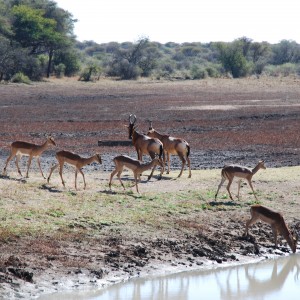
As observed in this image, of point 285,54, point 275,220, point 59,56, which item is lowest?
point 275,220

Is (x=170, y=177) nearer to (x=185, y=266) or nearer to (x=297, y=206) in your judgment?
(x=297, y=206)

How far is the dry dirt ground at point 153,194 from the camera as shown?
13070 millimetres

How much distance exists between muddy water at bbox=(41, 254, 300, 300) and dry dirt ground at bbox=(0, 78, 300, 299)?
0.26 m

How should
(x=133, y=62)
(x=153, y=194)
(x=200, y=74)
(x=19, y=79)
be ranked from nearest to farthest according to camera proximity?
(x=153, y=194)
(x=19, y=79)
(x=200, y=74)
(x=133, y=62)

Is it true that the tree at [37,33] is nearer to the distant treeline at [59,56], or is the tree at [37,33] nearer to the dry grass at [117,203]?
the distant treeline at [59,56]

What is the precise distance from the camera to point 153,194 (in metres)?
18.2

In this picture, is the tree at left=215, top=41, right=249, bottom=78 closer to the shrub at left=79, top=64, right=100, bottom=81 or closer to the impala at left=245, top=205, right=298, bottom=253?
the shrub at left=79, top=64, right=100, bottom=81

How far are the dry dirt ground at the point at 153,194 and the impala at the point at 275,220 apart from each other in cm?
36

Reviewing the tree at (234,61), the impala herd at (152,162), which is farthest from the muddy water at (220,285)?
the tree at (234,61)

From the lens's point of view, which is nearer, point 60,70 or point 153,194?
point 153,194

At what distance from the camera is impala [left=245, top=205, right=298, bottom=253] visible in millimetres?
15098

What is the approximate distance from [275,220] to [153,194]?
394cm

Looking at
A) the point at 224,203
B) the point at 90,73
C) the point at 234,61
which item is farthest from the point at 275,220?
the point at 234,61

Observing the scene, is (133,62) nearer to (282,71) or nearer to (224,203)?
(282,71)
